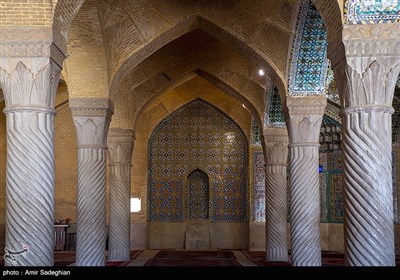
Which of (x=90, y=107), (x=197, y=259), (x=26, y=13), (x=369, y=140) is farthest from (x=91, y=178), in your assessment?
(x=369, y=140)

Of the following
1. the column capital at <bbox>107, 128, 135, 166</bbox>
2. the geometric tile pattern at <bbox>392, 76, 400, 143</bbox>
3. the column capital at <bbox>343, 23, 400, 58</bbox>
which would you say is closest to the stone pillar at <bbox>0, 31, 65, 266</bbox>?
the column capital at <bbox>343, 23, 400, 58</bbox>

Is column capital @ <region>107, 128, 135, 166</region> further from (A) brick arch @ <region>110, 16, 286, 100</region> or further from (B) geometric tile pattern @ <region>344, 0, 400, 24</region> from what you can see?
(B) geometric tile pattern @ <region>344, 0, 400, 24</region>

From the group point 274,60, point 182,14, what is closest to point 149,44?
point 182,14

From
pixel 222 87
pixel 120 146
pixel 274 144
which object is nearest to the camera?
pixel 274 144

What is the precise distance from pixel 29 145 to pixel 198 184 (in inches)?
398

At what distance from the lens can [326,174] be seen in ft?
47.4

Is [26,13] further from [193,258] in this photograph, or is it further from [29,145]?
[193,258]

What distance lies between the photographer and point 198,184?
50.5 ft

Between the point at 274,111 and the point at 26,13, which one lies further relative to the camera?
the point at 274,111

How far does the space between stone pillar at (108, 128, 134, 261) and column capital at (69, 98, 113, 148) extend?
272 centimetres

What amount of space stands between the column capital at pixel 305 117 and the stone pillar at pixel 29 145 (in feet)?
14.1

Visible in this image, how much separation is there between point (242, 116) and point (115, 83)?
625 cm

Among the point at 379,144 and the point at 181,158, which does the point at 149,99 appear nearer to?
the point at 181,158

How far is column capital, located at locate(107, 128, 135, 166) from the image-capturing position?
11.9m
